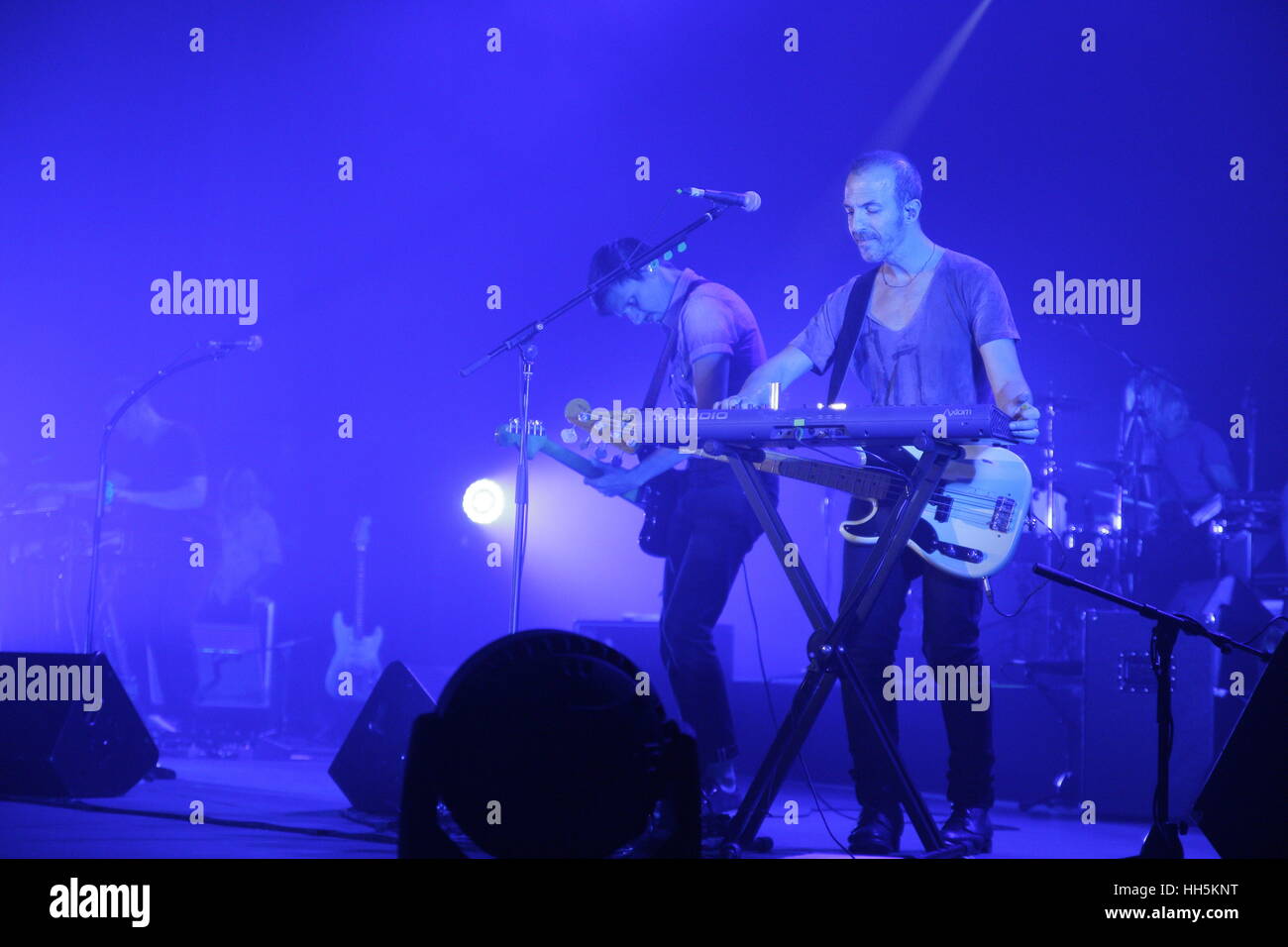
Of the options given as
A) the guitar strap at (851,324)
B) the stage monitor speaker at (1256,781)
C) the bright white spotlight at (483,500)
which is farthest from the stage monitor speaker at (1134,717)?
the bright white spotlight at (483,500)

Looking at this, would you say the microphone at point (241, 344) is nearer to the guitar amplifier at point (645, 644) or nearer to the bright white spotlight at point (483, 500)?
the bright white spotlight at point (483, 500)

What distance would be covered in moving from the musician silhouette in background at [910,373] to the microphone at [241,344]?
10.3 ft

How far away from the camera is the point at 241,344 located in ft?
20.3

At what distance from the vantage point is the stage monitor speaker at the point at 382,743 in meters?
4.20

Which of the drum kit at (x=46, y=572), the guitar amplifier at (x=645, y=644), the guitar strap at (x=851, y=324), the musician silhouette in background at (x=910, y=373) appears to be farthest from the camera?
the drum kit at (x=46, y=572)

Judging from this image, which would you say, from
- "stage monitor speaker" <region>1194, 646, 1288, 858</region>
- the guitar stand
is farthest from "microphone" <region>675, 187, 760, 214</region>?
"stage monitor speaker" <region>1194, 646, 1288, 858</region>

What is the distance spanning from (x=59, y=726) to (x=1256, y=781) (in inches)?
145

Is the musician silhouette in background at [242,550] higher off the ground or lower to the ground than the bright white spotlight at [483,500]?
lower

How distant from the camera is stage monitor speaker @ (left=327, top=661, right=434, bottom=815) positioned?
13.8 ft

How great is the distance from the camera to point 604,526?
656 centimetres

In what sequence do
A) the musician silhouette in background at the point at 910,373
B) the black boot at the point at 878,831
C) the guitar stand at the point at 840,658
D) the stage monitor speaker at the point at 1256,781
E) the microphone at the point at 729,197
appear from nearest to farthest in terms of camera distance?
the stage monitor speaker at the point at 1256,781
the guitar stand at the point at 840,658
the black boot at the point at 878,831
the musician silhouette in background at the point at 910,373
the microphone at the point at 729,197

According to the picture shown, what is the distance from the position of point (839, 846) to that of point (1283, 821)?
1144mm
